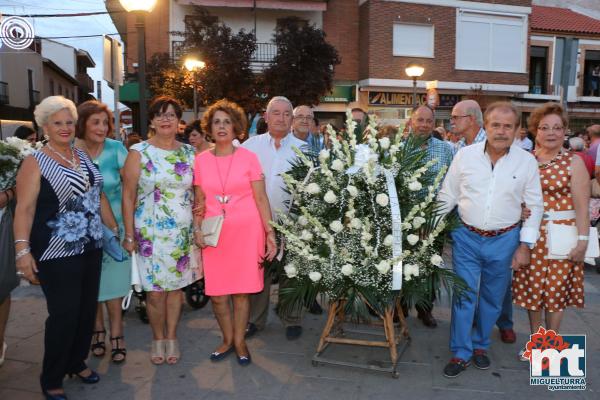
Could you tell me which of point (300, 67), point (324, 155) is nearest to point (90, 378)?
point (324, 155)

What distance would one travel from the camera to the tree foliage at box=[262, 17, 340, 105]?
1559cm

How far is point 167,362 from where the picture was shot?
3855mm

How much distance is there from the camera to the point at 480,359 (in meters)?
3.71

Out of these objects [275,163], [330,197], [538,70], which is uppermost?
[538,70]

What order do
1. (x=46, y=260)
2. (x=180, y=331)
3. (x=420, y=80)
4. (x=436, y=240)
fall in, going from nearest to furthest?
(x=46, y=260), (x=436, y=240), (x=180, y=331), (x=420, y=80)

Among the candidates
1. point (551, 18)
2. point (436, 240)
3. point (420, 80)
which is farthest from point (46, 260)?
point (551, 18)

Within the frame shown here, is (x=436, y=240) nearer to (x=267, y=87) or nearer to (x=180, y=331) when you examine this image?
(x=180, y=331)

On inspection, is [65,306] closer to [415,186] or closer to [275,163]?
[275,163]

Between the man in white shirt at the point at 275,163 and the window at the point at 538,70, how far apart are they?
71.8 ft

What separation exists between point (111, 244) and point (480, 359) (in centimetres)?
283

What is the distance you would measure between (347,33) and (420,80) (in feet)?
10.9

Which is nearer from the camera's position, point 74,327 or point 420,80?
point 74,327

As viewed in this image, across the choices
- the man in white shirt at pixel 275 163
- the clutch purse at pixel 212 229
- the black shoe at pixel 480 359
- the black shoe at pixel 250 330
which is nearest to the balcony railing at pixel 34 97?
the man in white shirt at pixel 275 163

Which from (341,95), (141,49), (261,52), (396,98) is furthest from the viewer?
(396,98)
